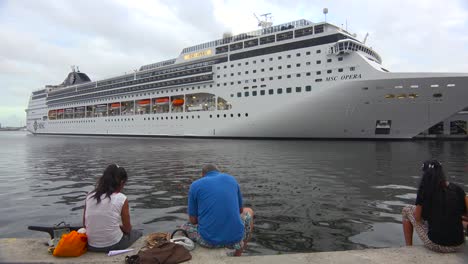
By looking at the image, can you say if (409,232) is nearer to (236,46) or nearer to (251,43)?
(251,43)

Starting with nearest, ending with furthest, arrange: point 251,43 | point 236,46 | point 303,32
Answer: point 303,32 → point 251,43 → point 236,46

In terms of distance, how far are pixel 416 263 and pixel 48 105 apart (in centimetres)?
9508

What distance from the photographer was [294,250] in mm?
5152

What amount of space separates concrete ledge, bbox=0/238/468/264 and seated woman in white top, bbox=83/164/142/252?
17 cm

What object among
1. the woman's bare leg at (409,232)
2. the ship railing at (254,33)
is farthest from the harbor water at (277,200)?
the ship railing at (254,33)

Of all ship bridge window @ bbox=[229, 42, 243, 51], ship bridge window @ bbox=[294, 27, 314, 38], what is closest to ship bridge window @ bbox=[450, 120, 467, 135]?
ship bridge window @ bbox=[294, 27, 314, 38]

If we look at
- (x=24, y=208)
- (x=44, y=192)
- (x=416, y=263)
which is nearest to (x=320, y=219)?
(x=416, y=263)

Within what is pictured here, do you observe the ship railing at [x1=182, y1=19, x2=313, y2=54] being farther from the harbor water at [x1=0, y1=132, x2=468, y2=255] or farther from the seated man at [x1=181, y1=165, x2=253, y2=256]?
the seated man at [x1=181, y1=165, x2=253, y2=256]

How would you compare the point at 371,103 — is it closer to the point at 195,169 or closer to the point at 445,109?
the point at 445,109

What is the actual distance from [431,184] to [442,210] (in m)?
0.32

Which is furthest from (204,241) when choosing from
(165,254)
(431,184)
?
(431,184)

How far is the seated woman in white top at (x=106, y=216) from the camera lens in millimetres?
4035

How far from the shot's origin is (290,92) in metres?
35.6

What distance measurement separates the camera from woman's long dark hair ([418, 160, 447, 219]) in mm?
3957
